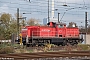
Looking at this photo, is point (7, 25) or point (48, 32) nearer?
point (48, 32)

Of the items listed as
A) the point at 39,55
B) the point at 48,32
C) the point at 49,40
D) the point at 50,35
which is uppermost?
the point at 48,32

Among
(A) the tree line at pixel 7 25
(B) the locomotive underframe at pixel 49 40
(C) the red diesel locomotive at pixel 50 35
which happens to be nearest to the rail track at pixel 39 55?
(B) the locomotive underframe at pixel 49 40

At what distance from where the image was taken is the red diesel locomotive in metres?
30.1

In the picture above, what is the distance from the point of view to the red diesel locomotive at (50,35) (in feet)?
98.9

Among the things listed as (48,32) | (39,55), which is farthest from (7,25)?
(39,55)

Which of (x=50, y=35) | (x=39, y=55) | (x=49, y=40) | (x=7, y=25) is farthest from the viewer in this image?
(x=7, y=25)

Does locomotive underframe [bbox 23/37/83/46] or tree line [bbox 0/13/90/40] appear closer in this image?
locomotive underframe [bbox 23/37/83/46]

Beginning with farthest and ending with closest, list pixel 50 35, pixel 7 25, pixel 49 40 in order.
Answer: pixel 7 25, pixel 50 35, pixel 49 40

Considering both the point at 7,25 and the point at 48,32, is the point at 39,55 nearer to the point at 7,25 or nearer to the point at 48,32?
the point at 48,32

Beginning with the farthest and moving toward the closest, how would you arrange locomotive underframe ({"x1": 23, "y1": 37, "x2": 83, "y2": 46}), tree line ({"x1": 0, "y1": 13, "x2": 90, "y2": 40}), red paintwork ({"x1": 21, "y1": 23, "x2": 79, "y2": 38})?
tree line ({"x1": 0, "y1": 13, "x2": 90, "y2": 40}), red paintwork ({"x1": 21, "y1": 23, "x2": 79, "y2": 38}), locomotive underframe ({"x1": 23, "y1": 37, "x2": 83, "y2": 46})

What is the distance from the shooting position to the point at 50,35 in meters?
31.1

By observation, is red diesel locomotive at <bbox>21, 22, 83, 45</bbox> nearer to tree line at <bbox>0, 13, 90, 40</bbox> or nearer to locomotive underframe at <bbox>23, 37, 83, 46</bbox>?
locomotive underframe at <bbox>23, 37, 83, 46</bbox>

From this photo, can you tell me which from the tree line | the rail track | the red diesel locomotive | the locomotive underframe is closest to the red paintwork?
the red diesel locomotive

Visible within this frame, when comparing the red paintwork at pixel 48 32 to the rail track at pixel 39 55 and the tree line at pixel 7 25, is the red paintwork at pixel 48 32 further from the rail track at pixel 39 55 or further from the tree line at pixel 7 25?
the tree line at pixel 7 25
